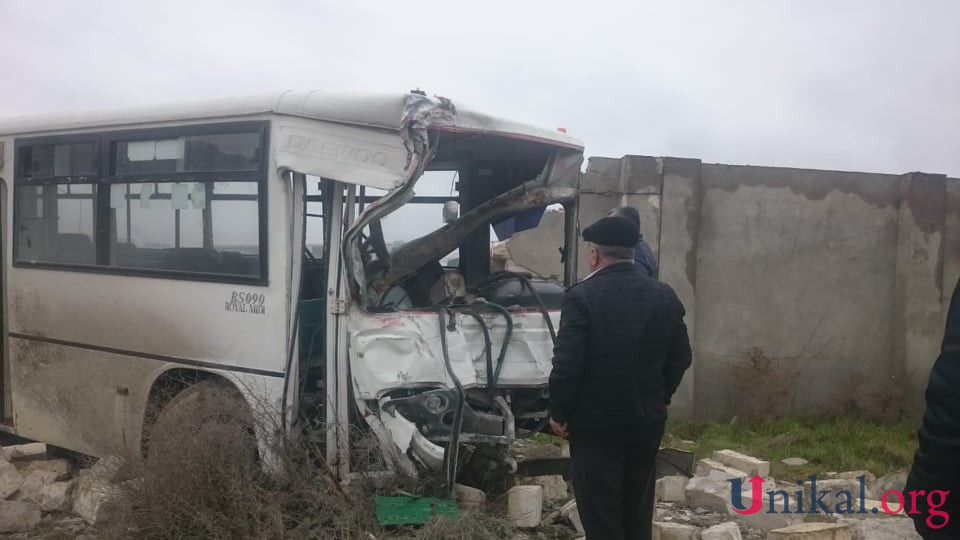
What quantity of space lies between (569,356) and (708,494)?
249cm

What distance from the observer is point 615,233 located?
3785 mm

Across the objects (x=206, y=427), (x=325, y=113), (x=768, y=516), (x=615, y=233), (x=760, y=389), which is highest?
(x=325, y=113)

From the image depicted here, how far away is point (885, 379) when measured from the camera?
357 inches

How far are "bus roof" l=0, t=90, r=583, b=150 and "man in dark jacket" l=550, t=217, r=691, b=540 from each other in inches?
48.1

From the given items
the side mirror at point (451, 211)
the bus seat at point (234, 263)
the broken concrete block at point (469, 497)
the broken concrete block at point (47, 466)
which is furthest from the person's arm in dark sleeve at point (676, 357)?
the broken concrete block at point (47, 466)

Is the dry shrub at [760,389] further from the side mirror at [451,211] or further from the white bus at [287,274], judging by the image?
the side mirror at [451,211]

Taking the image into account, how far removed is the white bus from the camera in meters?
4.55

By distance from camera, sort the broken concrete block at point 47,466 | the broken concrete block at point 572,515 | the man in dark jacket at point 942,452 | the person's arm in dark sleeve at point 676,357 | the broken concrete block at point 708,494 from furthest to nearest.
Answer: the broken concrete block at point 47,466
the broken concrete block at point 708,494
the broken concrete block at point 572,515
the person's arm in dark sleeve at point 676,357
the man in dark jacket at point 942,452

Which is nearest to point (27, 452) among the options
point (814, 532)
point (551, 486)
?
point (551, 486)

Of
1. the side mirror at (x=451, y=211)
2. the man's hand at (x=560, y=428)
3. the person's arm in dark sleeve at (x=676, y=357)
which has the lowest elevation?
the man's hand at (x=560, y=428)

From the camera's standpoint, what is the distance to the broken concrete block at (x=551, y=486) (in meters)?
5.54

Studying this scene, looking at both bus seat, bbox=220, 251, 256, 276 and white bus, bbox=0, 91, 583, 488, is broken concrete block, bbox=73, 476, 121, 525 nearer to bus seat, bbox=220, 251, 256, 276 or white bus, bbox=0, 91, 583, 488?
white bus, bbox=0, 91, 583, 488

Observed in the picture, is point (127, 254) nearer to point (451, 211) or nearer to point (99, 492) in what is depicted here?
point (99, 492)

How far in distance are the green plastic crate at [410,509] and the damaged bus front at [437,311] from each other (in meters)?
0.15
